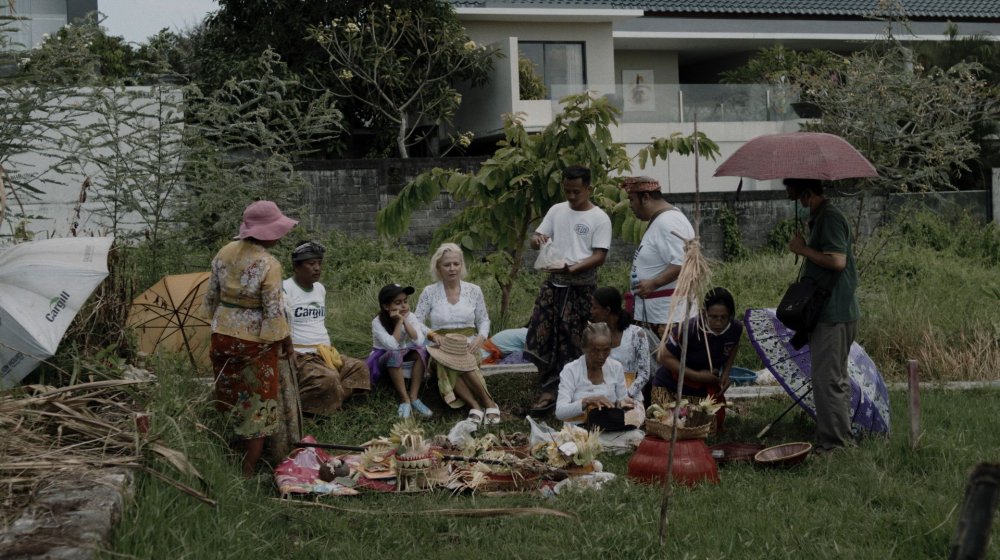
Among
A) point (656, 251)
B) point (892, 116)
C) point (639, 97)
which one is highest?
point (639, 97)

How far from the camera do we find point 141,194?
1118 cm

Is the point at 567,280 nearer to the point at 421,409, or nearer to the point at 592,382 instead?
the point at 592,382

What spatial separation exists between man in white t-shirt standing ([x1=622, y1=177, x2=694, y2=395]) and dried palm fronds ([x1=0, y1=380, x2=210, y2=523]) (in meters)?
3.95

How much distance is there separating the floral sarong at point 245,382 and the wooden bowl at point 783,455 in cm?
310

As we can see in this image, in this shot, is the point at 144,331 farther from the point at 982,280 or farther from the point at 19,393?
the point at 982,280

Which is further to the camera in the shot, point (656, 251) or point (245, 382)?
point (656, 251)

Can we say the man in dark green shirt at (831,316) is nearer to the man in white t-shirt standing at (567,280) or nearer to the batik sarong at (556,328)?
the man in white t-shirt standing at (567,280)

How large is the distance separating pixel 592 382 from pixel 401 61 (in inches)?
615

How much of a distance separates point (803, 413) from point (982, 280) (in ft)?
19.8

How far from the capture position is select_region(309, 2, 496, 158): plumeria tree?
22344 millimetres

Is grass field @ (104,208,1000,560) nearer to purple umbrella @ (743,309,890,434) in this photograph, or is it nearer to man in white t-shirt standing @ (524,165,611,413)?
purple umbrella @ (743,309,890,434)

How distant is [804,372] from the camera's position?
8227 mm

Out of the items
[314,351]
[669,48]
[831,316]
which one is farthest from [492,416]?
[669,48]

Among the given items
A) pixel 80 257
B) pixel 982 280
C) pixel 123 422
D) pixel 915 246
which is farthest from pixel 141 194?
pixel 915 246
